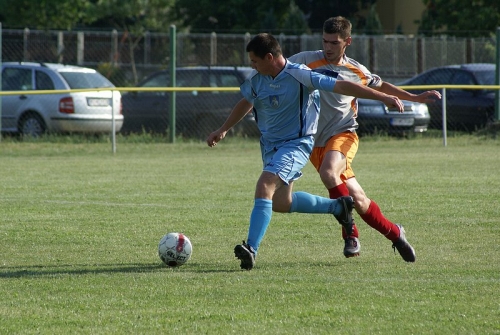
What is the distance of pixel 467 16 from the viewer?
103ft

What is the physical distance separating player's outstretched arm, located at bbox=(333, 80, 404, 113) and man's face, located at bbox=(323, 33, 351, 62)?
0.80 meters

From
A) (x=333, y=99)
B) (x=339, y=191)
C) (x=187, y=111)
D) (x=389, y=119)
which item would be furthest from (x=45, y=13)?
(x=339, y=191)

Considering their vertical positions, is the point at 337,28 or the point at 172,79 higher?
the point at 337,28

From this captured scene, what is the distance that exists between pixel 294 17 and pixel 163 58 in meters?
10.2

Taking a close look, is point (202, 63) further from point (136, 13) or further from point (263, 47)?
point (263, 47)

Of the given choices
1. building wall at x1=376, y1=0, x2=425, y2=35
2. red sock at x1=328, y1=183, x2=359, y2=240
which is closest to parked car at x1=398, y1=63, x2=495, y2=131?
red sock at x1=328, y1=183, x2=359, y2=240

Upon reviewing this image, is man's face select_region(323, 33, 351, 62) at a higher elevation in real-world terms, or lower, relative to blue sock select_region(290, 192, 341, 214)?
higher

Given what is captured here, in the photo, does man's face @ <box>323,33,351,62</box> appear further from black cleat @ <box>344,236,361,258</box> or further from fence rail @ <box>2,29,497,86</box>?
fence rail @ <box>2,29,497,86</box>

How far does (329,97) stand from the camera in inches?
301

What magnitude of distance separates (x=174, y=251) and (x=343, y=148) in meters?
1.61

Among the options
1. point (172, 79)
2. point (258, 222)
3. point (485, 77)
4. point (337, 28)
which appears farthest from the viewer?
point (485, 77)

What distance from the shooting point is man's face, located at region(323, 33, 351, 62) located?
7.36 m

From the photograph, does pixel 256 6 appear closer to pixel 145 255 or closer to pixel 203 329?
pixel 145 255

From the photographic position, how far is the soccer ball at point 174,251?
6859mm
